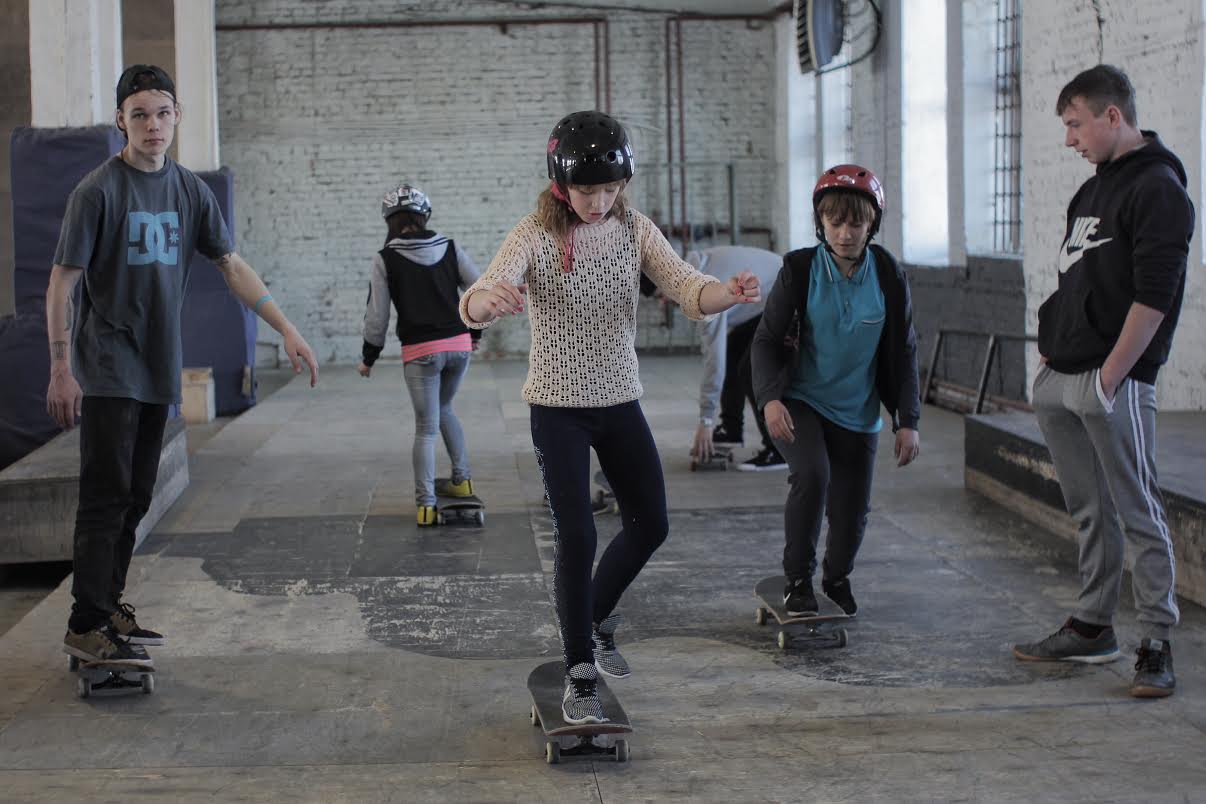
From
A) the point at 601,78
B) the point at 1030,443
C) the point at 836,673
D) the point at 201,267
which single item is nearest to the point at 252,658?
the point at 836,673

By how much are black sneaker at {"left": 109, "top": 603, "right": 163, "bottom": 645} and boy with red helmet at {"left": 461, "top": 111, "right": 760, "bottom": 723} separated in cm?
157

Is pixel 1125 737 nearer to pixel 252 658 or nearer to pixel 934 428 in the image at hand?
pixel 252 658

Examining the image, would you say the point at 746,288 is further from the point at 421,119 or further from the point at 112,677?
the point at 421,119

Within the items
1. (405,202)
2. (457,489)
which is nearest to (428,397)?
(457,489)

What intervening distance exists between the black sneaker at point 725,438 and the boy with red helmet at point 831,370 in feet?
13.5

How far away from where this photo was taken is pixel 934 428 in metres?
9.88

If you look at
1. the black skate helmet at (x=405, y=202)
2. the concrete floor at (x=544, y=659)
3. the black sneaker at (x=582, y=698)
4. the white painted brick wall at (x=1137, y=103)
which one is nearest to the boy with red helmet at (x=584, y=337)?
the black sneaker at (x=582, y=698)

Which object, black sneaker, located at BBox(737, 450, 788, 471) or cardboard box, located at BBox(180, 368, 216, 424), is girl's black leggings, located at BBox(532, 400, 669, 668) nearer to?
black sneaker, located at BBox(737, 450, 788, 471)

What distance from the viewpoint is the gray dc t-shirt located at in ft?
13.1

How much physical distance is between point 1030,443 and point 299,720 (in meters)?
3.92

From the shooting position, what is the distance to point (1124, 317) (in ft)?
→ 12.6

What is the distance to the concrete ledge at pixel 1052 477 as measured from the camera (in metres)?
4.88

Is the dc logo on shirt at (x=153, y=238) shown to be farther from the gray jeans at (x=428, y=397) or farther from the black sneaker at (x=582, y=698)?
the gray jeans at (x=428, y=397)

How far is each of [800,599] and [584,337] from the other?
1407mm
